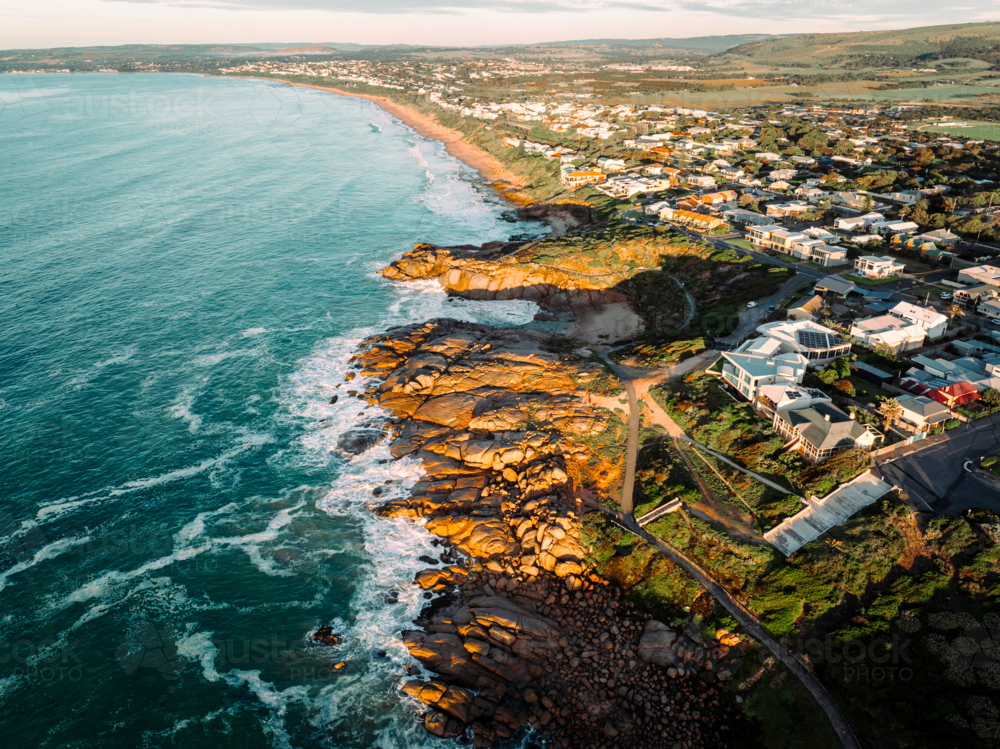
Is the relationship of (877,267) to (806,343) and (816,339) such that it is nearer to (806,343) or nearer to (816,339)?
(816,339)

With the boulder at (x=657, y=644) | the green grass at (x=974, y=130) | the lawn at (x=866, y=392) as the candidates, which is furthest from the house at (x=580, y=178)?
the green grass at (x=974, y=130)

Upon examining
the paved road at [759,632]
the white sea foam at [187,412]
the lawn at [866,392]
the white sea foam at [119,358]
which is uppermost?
the lawn at [866,392]

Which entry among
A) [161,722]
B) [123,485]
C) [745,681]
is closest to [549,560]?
[745,681]

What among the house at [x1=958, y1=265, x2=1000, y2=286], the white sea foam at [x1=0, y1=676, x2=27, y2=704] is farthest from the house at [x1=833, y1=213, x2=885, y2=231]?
the white sea foam at [x1=0, y1=676, x2=27, y2=704]

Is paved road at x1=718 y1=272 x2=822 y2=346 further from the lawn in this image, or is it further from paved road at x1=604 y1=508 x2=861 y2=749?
paved road at x1=604 y1=508 x2=861 y2=749

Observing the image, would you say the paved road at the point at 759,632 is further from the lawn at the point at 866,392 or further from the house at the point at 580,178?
the house at the point at 580,178

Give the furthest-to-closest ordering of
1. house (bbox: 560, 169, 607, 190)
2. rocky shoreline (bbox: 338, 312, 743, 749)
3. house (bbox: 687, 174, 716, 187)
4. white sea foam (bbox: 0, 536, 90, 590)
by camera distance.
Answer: house (bbox: 560, 169, 607, 190), house (bbox: 687, 174, 716, 187), white sea foam (bbox: 0, 536, 90, 590), rocky shoreline (bbox: 338, 312, 743, 749)

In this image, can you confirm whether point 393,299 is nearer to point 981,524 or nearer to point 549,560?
point 549,560
